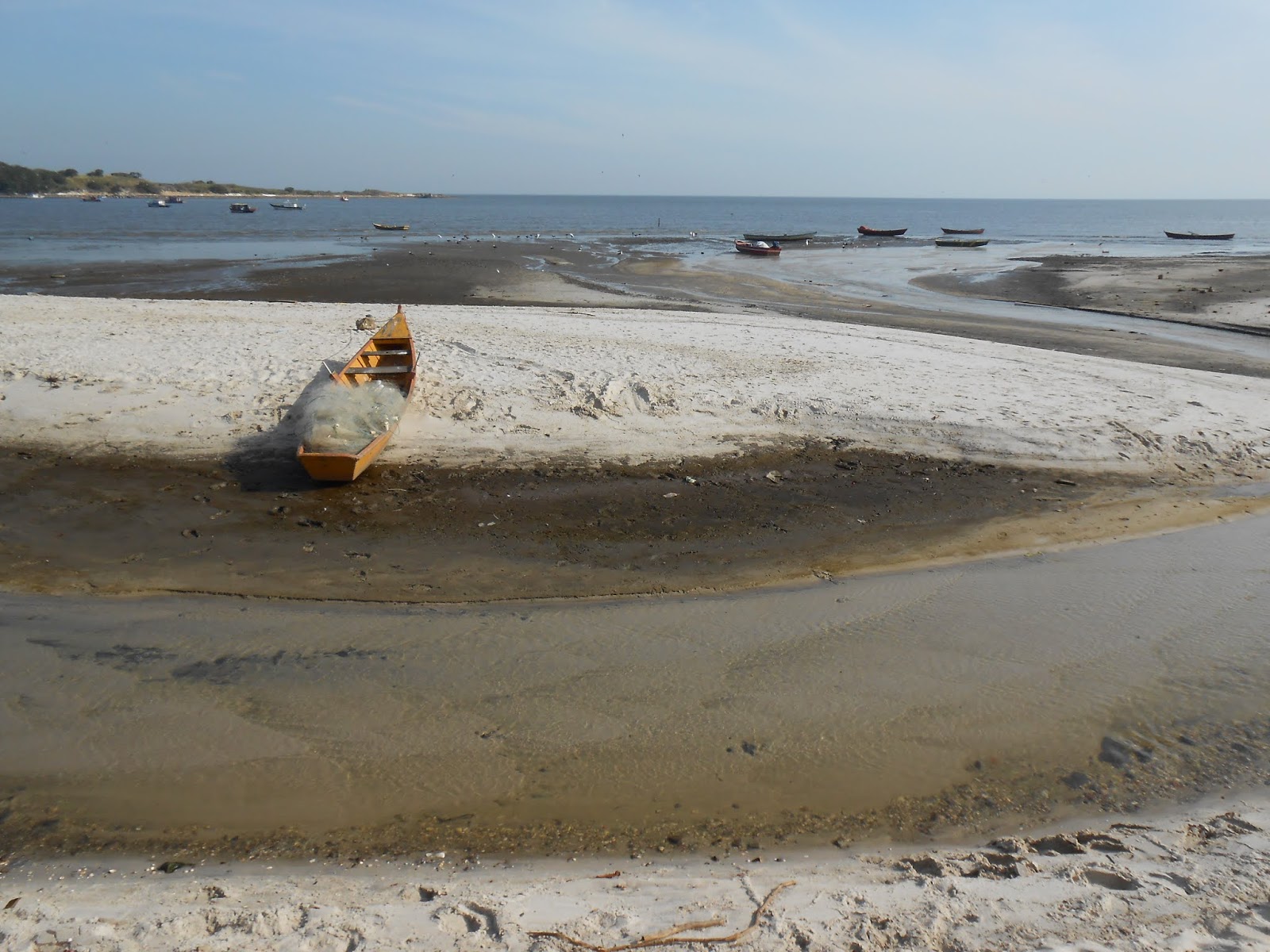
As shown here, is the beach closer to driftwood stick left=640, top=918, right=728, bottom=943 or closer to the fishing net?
driftwood stick left=640, top=918, right=728, bottom=943

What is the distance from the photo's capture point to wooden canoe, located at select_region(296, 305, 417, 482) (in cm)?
958

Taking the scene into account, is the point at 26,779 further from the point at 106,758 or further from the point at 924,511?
the point at 924,511

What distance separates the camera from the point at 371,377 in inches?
497

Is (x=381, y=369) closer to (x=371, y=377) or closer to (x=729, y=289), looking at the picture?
(x=371, y=377)

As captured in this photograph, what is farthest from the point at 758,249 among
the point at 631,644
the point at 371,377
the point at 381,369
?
the point at 631,644

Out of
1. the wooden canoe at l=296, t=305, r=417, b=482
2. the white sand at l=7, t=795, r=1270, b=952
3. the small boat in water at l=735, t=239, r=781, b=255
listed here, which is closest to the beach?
the white sand at l=7, t=795, r=1270, b=952

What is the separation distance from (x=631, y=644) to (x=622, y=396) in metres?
6.01

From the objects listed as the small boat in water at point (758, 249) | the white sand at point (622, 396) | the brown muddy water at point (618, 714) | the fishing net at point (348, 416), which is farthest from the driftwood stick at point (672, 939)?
the small boat in water at point (758, 249)

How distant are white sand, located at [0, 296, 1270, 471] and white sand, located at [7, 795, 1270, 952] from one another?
6881mm

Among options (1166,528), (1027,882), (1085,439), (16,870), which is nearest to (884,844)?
(1027,882)

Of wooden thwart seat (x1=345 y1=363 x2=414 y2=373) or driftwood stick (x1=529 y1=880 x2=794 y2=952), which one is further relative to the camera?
wooden thwart seat (x1=345 y1=363 x2=414 y2=373)

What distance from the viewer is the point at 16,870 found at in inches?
163

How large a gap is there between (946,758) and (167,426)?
10104 millimetres

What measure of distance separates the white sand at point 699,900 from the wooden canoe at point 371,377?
226 inches
